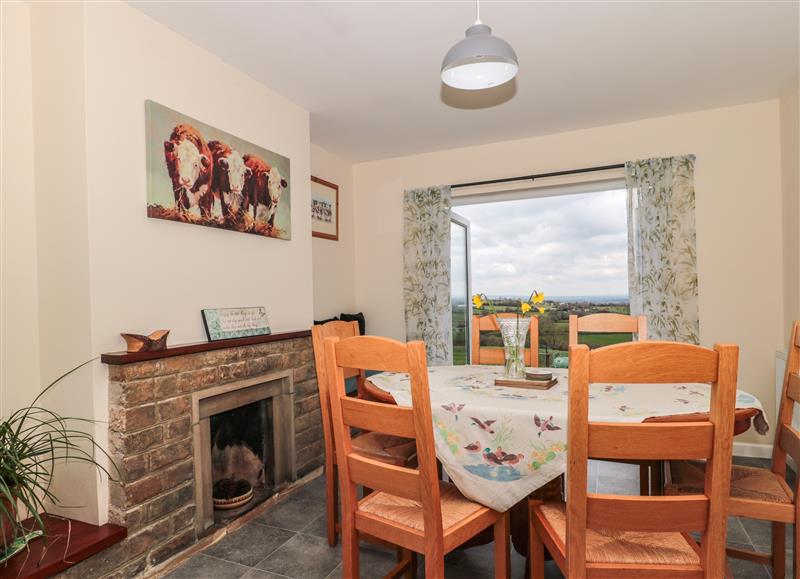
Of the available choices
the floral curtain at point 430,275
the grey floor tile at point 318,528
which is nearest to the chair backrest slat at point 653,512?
the grey floor tile at point 318,528

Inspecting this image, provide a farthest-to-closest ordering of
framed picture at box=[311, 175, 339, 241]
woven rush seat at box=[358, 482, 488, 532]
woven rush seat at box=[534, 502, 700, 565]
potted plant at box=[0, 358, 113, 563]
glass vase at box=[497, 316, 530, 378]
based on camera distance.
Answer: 1. framed picture at box=[311, 175, 339, 241]
2. glass vase at box=[497, 316, 530, 378]
3. potted plant at box=[0, 358, 113, 563]
4. woven rush seat at box=[358, 482, 488, 532]
5. woven rush seat at box=[534, 502, 700, 565]

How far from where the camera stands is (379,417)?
1.43 metres

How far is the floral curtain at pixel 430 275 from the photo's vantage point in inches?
172

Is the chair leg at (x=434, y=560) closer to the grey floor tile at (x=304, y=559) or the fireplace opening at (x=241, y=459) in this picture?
the grey floor tile at (x=304, y=559)

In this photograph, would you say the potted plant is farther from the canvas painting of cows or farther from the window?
the window

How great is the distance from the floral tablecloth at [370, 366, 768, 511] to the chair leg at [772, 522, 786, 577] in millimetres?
387

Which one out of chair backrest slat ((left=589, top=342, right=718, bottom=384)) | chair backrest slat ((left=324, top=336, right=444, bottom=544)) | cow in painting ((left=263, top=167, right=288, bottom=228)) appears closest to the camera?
chair backrest slat ((left=589, top=342, right=718, bottom=384))

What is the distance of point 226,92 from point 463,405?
2.24m

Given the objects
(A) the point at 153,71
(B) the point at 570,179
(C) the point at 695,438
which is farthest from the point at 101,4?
(B) the point at 570,179

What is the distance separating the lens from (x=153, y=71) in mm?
2275

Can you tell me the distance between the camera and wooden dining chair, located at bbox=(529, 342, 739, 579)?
111 cm

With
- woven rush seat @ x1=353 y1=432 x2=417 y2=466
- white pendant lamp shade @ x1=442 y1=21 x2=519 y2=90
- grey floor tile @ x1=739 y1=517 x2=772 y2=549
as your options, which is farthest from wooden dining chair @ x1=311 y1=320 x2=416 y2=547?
grey floor tile @ x1=739 y1=517 x2=772 y2=549

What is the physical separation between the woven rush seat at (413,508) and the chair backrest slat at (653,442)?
397 millimetres

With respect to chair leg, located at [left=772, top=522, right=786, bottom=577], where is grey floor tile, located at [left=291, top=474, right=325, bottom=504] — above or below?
below
